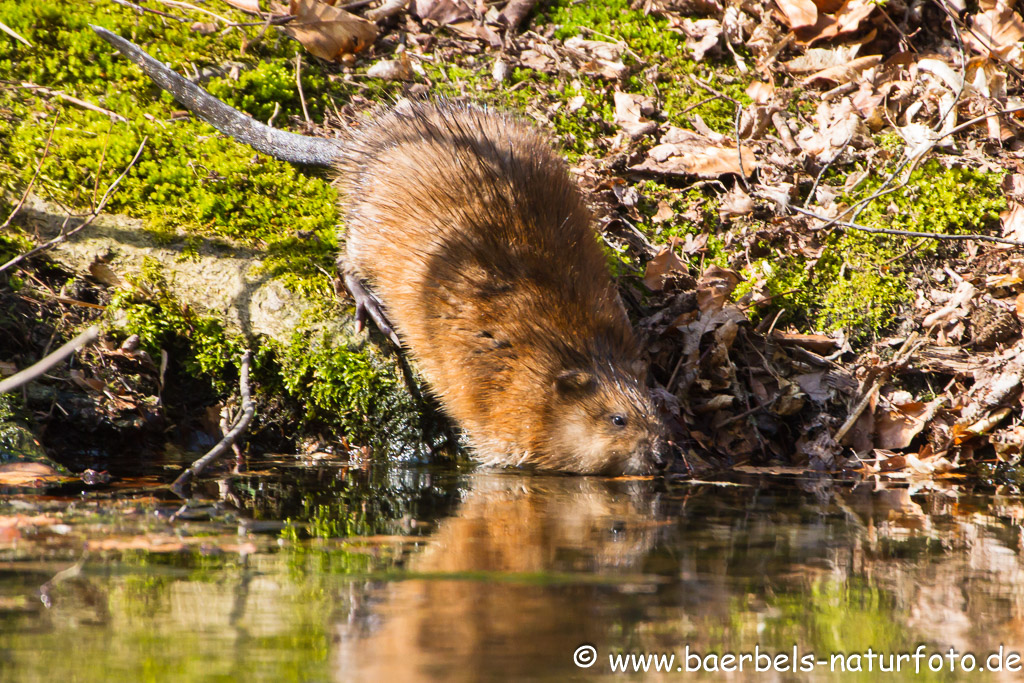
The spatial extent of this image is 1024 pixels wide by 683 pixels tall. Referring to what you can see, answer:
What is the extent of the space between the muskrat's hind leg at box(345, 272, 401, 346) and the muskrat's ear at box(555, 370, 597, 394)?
1.00 m

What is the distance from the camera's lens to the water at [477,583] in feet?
6.36

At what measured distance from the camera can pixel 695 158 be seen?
241 inches

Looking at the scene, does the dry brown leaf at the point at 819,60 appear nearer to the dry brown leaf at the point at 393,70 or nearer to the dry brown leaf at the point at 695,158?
the dry brown leaf at the point at 695,158

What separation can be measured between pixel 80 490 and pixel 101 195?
2.29m

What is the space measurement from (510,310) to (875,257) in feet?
8.29

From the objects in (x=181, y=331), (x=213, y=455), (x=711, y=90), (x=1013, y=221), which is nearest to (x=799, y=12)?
(x=711, y=90)

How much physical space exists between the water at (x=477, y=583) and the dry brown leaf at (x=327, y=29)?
13.7ft

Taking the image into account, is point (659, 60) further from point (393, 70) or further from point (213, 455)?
point (213, 455)

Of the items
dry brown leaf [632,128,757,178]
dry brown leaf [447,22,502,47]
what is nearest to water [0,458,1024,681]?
dry brown leaf [632,128,757,178]

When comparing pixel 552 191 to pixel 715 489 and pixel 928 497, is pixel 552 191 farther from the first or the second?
pixel 928 497

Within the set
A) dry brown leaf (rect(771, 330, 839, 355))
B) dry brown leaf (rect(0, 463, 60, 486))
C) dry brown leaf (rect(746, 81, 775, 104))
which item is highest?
dry brown leaf (rect(746, 81, 775, 104))

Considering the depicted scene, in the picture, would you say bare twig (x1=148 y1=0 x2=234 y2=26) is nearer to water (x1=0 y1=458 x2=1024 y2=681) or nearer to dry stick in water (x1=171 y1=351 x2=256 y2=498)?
dry stick in water (x1=171 y1=351 x2=256 y2=498)

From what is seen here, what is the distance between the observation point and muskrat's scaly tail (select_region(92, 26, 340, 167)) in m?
5.64

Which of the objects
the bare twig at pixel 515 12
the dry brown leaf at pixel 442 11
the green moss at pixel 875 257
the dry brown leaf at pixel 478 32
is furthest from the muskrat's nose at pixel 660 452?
the dry brown leaf at pixel 442 11
